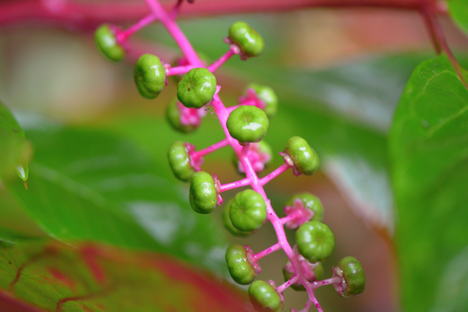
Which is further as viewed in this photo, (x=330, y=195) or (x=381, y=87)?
(x=330, y=195)

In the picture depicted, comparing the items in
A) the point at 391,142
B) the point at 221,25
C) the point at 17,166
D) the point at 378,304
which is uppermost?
the point at 221,25

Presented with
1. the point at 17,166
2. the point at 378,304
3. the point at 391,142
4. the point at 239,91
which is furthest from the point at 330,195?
the point at 17,166

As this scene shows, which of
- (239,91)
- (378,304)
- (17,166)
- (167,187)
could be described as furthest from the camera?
(378,304)

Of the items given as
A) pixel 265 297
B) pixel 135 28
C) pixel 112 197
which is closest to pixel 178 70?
pixel 135 28

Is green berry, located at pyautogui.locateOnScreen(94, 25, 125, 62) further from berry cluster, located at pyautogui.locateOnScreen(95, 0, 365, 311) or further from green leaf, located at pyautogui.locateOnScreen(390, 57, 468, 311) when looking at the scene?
green leaf, located at pyautogui.locateOnScreen(390, 57, 468, 311)

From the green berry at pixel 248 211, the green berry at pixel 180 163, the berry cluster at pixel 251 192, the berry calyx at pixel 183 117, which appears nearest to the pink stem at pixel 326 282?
the berry cluster at pixel 251 192

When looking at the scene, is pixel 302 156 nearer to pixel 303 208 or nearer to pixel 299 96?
pixel 303 208

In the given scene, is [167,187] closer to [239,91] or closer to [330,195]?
[239,91]

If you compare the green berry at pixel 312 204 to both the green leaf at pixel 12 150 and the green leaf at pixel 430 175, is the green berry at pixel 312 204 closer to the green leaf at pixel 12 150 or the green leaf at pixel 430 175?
the green leaf at pixel 430 175
